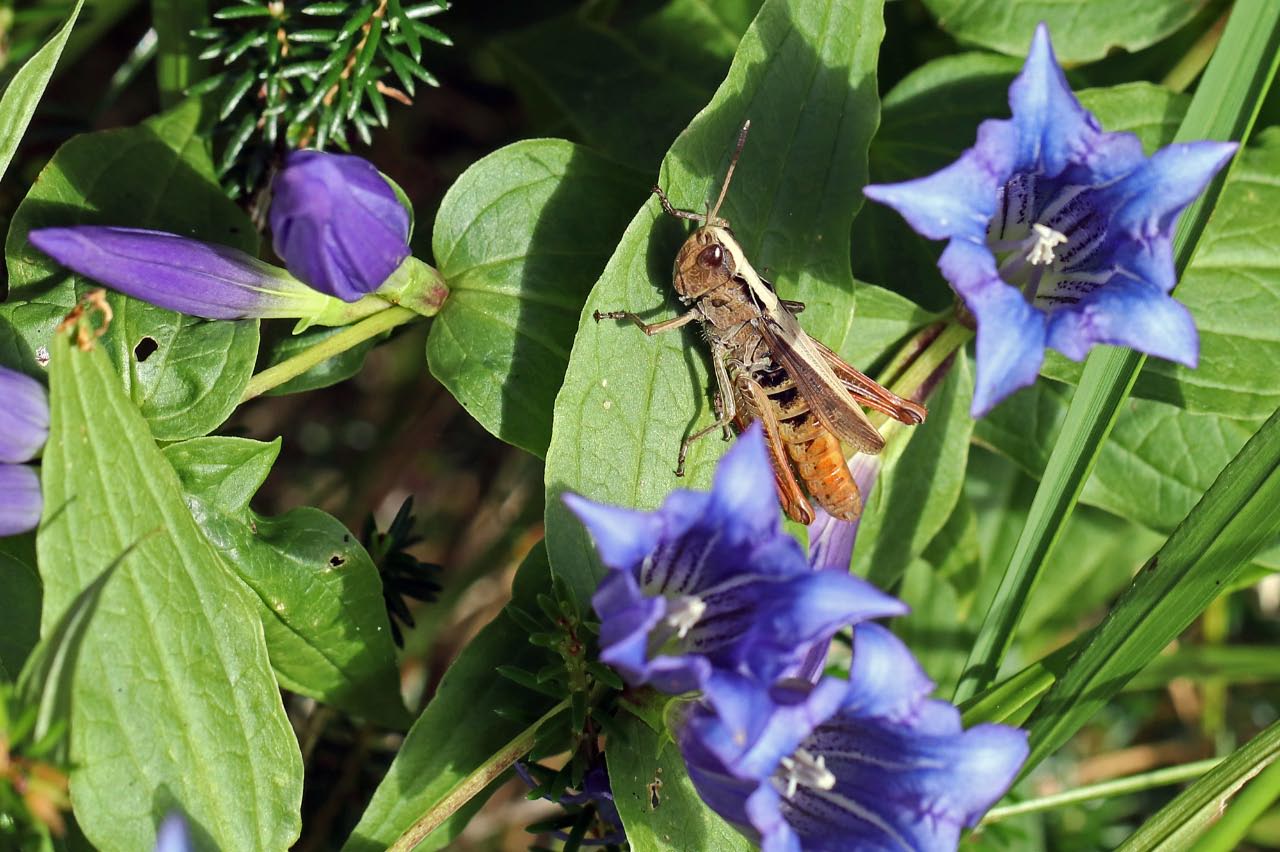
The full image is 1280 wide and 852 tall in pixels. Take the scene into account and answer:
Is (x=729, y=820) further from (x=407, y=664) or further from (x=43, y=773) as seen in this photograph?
(x=407, y=664)

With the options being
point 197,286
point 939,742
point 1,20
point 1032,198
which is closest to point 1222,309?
point 1032,198

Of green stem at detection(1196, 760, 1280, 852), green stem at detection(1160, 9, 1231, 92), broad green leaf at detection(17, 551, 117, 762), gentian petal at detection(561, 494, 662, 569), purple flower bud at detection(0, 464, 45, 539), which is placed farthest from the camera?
green stem at detection(1160, 9, 1231, 92)

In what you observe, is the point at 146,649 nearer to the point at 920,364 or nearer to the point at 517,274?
the point at 517,274

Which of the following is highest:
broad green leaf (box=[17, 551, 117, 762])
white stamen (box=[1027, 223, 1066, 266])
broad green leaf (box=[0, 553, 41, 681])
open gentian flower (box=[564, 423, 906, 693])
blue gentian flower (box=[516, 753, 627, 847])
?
white stamen (box=[1027, 223, 1066, 266])

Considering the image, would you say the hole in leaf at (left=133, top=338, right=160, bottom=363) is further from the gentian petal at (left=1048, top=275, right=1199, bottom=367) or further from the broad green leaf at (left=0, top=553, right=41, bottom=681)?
the gentian petal at (left=1048, top=275, right=1199, bottom=367)

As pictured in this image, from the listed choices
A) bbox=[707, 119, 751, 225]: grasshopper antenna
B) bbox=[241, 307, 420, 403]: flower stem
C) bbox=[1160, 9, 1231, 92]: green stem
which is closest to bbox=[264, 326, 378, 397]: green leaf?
bbox=[241, 307, 420, 403]: flower stem

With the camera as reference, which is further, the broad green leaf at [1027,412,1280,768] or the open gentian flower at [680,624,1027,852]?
the broad green leaf at [1027,412,1280,768]

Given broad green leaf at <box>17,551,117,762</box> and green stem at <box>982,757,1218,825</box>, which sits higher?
broad green leaf at <box>17,551,117,762</box>

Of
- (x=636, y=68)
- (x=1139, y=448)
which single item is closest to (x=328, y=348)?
(x=636, y=68)
